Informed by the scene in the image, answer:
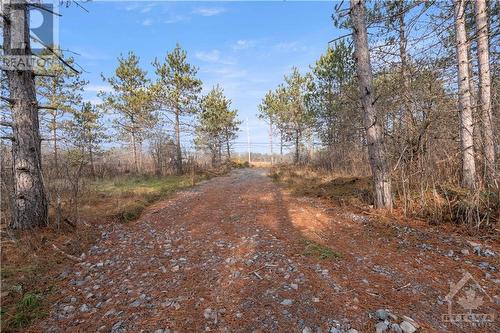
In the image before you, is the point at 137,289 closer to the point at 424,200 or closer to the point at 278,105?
the point at 424,200

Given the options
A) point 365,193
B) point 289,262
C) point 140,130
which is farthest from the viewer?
point 140,130

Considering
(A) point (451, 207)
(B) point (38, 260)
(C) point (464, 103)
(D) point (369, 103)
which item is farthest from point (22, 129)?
(C) point (464, 103)

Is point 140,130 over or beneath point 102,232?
over

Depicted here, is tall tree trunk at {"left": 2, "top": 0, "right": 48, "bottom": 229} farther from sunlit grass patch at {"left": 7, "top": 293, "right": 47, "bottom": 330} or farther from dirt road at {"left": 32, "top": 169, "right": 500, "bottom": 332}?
sunlit grass patch at {"left": 7, "top": 293, "right": 47, "bottom": 330}

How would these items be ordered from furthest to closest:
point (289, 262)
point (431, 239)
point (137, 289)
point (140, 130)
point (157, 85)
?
point (140, 130) → point (157, 85) → point (431, 239) → point (289, 262) → point (137, 289)

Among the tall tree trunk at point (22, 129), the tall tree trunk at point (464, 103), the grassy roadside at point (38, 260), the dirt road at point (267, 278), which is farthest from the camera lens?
the tall tree trunk at point (464, 103)

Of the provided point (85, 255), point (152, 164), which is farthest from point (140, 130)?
point (85, 255)

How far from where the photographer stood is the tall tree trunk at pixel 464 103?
15.0ft

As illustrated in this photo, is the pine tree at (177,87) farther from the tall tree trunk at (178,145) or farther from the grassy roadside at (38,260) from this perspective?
the grassy roadside at (38,260)

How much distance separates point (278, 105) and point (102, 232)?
20815 mm

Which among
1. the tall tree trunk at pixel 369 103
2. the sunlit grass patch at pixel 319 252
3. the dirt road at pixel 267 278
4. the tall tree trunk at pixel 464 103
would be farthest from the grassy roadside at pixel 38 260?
the tall tree trunk at pixel 464 103

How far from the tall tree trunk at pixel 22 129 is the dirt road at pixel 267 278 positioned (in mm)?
1226

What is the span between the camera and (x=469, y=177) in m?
4.48

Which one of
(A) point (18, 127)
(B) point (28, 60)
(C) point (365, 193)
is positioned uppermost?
(B) point (28, 60)
